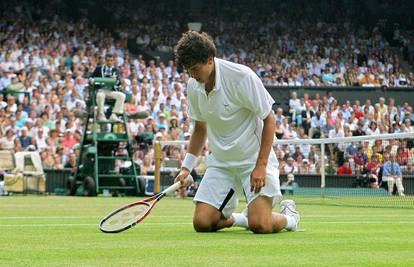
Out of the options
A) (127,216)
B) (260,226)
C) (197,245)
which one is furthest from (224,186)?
(197,245)

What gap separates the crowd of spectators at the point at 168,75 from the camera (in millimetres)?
25594

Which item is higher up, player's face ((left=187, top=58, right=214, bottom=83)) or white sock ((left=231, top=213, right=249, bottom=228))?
player's face ((left=187, top=58, right=214, bottom=83))

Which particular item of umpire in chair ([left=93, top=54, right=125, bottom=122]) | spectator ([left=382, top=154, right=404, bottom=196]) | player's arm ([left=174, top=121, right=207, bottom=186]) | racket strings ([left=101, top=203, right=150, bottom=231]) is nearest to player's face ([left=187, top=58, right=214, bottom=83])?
player's arm ([left=174, top=121, right=207, bottom=186])

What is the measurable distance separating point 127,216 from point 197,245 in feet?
5.31

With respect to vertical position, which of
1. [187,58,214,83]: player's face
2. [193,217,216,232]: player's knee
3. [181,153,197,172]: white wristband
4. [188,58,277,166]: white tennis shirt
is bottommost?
[193,217,216,232]: player's knee

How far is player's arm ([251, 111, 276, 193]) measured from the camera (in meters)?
8.72

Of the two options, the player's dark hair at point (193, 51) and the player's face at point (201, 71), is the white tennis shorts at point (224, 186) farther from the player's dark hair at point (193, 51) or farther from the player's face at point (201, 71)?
the player's dark hair at point (193, 51)

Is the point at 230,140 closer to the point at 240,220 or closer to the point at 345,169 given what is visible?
the point at 240,220

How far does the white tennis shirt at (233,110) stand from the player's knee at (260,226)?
567 mm

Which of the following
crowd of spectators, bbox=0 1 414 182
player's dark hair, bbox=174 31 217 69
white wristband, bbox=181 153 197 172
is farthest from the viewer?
crowd of spectators, bbox=0 1 414 182

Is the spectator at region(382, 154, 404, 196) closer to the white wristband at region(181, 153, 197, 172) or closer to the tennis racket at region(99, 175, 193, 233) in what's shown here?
the white wristband at region(181, 153, 197, 172)

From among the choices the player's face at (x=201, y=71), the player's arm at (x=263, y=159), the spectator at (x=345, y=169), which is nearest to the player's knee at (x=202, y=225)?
the player's arm at (x=263, y=159)

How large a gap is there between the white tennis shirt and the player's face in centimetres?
20

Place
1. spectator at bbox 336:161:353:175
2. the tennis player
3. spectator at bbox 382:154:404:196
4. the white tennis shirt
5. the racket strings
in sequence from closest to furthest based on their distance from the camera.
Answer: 1. the tennis player
2. the white tennis shirt
3. the racket strings
4. spectator at bbox 382:154:404:196
5. spectator at bbox 336:161:353:175
